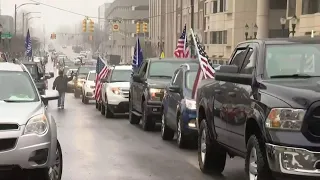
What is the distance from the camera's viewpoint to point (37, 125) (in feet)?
25.7

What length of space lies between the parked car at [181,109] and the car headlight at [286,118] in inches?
250

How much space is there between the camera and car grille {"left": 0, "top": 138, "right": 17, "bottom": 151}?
7.54m

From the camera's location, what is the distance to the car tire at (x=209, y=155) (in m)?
9.88

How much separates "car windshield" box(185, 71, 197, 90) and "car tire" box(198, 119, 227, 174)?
375 cm

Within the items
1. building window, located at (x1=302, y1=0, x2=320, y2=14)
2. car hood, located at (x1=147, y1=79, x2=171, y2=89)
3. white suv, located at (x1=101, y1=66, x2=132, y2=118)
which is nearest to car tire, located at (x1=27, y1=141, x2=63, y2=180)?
→ car hood, located at (x1=147, y1=79, x2=171, y2=89)

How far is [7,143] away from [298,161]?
11.7 feet

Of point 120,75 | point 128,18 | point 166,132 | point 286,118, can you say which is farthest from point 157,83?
point 128,18

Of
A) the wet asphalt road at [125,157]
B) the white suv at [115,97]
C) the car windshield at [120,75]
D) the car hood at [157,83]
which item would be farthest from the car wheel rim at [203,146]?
the car windshield at [120,75]

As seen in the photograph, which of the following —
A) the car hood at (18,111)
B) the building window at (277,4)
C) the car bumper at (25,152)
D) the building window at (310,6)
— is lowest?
the car bumper at (25,152)

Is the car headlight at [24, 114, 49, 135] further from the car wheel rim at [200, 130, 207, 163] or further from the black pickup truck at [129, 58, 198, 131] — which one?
the black pickup truck at [129, 58, 198, 131]

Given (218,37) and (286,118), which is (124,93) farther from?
(218,37)

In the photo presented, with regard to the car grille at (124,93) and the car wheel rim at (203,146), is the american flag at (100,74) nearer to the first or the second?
the car grille at (124,93)

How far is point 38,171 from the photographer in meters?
7.88

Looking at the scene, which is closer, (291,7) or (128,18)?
(291,7)
